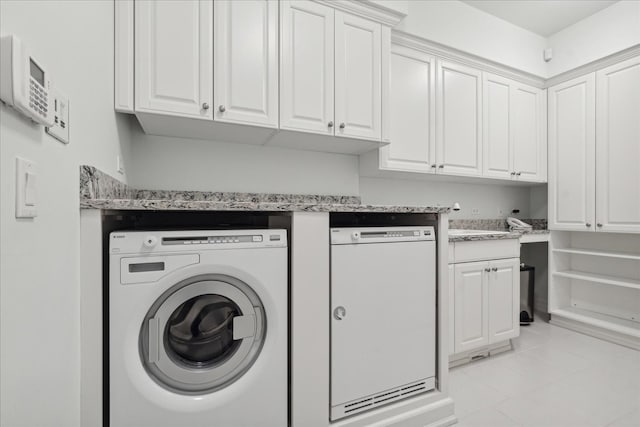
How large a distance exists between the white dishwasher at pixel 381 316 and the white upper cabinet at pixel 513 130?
1.70m

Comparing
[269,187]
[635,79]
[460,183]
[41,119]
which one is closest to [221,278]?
[41,119]

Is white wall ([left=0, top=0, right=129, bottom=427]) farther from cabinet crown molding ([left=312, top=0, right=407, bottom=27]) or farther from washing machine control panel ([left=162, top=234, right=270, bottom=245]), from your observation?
cabinet crown molding ([left=312, top=0, right=407, bottom=27])

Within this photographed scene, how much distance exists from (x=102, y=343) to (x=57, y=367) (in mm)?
209

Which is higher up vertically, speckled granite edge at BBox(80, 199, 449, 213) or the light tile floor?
speckled granite edge at BBox(80, 199, 449, 213)

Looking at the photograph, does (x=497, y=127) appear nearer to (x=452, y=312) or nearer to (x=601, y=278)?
(x=601, y=278)

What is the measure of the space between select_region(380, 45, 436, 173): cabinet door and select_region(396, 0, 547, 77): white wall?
8.1 inches

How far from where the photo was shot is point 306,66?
6.00ft

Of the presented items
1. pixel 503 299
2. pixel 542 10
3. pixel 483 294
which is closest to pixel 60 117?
pixel 483 294

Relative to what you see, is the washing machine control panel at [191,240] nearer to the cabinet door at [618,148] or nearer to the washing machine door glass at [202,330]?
the washing machine door glass at [202,330]

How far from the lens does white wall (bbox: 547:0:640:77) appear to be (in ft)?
8.06

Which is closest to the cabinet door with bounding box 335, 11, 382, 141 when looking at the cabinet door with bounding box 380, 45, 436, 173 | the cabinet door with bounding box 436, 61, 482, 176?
the cabinet door with bounding box 380, 45, 436, 173

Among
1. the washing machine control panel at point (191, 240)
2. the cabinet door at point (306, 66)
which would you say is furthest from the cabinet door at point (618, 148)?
the washing machine control panel at point (191, 240)

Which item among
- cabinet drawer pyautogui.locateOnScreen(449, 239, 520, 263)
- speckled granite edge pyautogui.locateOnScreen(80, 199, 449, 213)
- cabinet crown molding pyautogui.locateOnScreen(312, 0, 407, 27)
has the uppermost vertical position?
cabinet crown molding pyautogui.locateOnScreen(312, 0, 407, 27)

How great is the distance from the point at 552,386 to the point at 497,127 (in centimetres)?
209
